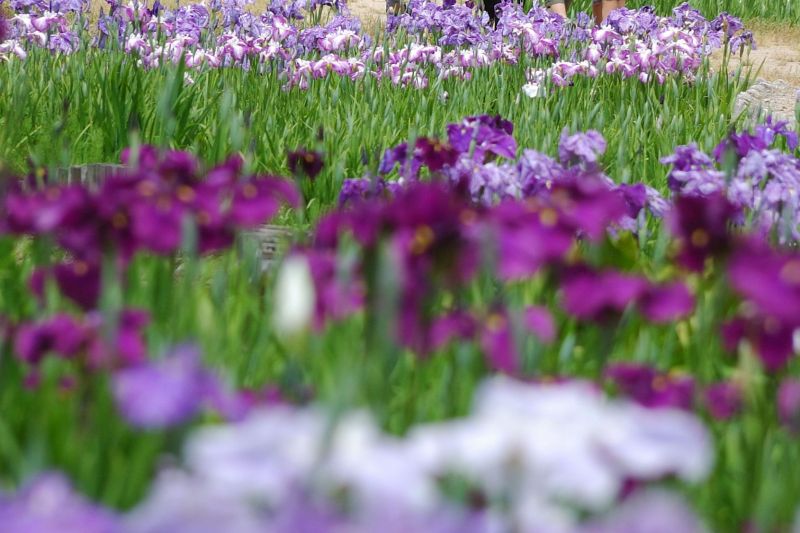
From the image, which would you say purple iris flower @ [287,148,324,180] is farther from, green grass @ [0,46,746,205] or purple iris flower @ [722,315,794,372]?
purple iris flower @ [722,315,794,372]

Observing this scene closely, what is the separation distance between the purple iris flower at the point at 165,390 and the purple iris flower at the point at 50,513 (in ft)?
0.30

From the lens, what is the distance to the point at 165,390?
0.95 m

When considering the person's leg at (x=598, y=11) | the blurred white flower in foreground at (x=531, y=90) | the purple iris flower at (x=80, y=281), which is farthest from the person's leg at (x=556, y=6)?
the purple iris flower at (x=80, y=281)

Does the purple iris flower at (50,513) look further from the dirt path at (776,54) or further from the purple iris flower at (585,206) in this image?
the dirt path at (776,54)

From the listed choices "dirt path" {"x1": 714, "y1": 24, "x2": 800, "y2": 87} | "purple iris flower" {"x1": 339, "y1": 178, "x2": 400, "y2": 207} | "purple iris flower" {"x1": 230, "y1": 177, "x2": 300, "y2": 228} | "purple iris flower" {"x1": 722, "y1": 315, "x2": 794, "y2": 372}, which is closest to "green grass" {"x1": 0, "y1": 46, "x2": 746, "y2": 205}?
"purple iris flower" {"x1": 339, "y1": 178, "x2": 400, "y2": 207}

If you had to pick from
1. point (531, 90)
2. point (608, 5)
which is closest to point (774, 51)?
point (608, 5)

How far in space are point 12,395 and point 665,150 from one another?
9.61 ft

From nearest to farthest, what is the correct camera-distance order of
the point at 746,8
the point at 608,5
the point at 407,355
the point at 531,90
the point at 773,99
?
the point at 407,355, the point at 531,90, the point at 773,99, the point at 608,5, the point at 746,8

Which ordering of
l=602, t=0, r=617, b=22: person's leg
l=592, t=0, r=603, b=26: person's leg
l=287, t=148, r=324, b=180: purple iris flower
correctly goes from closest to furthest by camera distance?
l=287, t=148, r=324, b=180: purple iris flower
l=602, t=0, r=617, b=22: person's leg
l=592, t=0, r=603, b=26: person's leg

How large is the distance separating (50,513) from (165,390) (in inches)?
5.8

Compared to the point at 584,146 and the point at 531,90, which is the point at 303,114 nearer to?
the point at 531,90

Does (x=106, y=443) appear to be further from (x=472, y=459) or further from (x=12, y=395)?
(x=472, y=459)

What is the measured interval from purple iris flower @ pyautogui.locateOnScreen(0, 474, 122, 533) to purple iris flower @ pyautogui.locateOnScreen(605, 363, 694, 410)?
0.73 metres

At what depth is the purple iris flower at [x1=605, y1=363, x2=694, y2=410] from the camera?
136 centimetres
